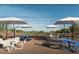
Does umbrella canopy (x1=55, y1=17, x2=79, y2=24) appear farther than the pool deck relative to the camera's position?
No

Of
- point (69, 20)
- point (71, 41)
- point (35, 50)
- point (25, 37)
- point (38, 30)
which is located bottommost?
point (35, 50)

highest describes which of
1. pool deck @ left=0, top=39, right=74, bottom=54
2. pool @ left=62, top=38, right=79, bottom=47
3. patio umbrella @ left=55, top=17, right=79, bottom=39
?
patio umbrella @ left=55, top=17, right=79, bottom=39

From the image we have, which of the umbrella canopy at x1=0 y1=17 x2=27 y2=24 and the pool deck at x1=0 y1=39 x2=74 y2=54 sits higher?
the umbrella canopy at x1=0 y1=17 x2=27 y2=24

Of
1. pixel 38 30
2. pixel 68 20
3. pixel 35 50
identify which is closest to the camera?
pixel 68 20

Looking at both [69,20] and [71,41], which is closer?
[69,20]

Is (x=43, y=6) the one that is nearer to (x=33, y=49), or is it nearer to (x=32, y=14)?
(x=32, y=14)

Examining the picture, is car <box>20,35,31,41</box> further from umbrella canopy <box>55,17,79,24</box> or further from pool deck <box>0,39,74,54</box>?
umbrella canopy <box>55,17,79,24</box>

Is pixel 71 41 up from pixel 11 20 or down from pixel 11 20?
down

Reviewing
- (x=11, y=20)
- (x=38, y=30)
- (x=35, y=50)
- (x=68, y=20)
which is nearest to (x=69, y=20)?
(x=68, y=20)

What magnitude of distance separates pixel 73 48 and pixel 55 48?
0.57m

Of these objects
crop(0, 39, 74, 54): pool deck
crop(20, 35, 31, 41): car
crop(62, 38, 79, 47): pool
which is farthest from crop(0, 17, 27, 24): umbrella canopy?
crop(62, 38, 79, 47): pool

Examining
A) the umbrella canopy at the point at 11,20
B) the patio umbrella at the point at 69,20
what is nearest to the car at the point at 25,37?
the umbrella canopy at the point at 11,20

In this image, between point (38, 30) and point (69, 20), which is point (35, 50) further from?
point (69, 20)

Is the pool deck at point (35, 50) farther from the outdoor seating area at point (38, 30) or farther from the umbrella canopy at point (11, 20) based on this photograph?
the umbrella canopy at point (11, 20)
